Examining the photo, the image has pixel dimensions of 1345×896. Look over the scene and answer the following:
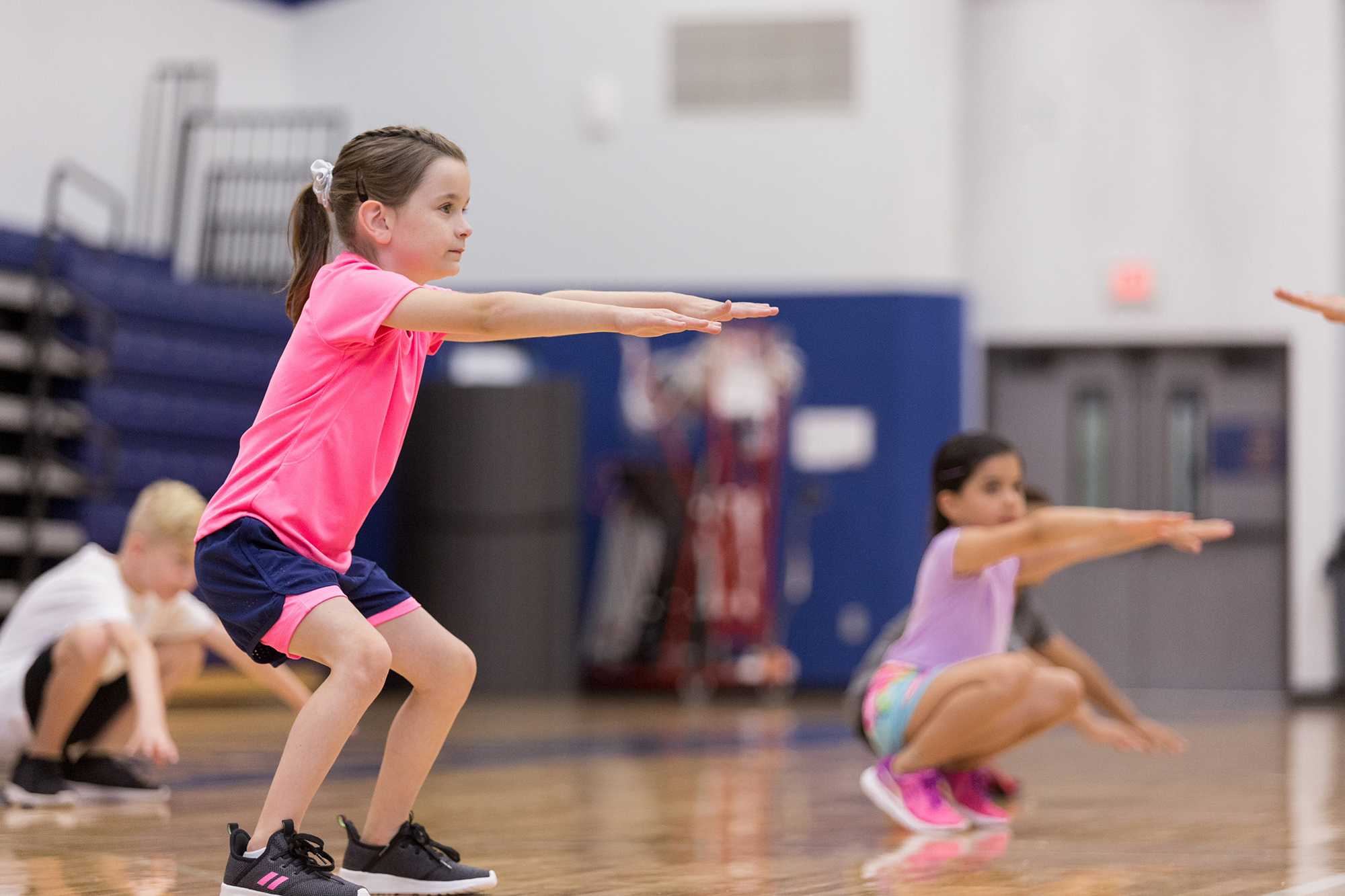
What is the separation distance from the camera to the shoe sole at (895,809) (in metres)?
3.06

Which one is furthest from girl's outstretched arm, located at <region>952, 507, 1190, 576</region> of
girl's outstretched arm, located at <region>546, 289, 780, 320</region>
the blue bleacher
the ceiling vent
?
the ceiling vent

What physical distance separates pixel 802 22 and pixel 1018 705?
606cm

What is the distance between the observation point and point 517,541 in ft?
25.6

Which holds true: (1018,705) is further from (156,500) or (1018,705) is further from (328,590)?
(156,500)

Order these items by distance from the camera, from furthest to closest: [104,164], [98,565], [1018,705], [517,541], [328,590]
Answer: [104,164], [517,541], [98,565], [1018,705], [328,590]

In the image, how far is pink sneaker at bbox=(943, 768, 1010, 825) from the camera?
10.4ft

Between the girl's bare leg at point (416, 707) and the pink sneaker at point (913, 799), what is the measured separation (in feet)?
3.93

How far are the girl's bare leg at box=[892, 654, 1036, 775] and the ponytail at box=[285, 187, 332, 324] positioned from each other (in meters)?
1.54

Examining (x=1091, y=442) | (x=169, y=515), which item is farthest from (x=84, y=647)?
(x=1091, y=442)

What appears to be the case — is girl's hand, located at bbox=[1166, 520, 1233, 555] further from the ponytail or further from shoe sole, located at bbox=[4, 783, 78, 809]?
shoe sole, located at bbox=[4, 783, 78, 809]

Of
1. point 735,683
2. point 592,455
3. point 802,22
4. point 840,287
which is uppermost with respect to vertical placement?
point 802,22

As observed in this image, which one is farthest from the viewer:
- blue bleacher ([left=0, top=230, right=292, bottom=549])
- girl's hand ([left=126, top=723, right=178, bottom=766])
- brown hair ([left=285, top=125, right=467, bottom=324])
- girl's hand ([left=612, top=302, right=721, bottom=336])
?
blue bleacher ([left=0, top=230, right=292, bottom=549])

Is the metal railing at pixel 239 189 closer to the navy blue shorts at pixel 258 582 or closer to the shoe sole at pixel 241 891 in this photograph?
the navy blue shorts at pixel 258 582

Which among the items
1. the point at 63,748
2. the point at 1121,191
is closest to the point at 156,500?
the point at 63,748
